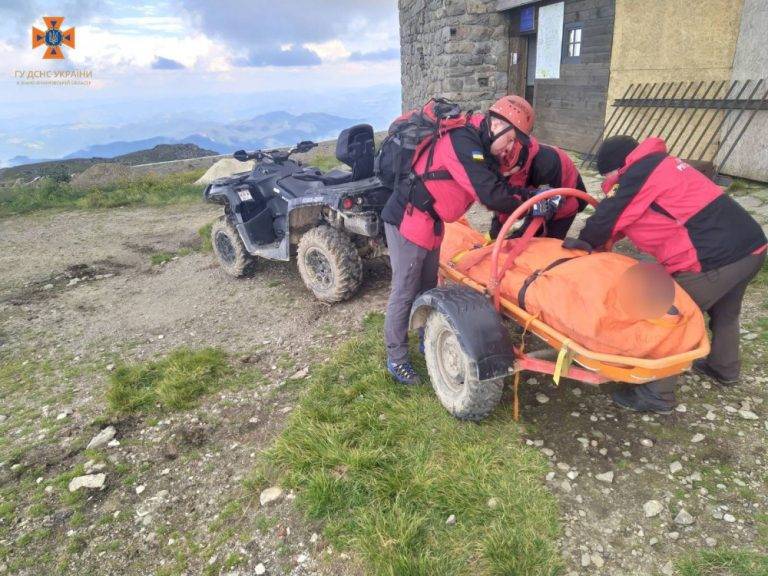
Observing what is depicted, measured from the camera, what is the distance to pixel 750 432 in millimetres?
3135

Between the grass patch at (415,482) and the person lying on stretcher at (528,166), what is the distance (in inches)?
63.3

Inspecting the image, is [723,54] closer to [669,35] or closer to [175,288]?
[669,35]

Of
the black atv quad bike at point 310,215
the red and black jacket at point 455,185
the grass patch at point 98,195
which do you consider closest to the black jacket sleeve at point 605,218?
the red and black jacket at point 455,185

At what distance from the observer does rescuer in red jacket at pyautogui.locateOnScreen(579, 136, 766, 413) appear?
3.06 metres

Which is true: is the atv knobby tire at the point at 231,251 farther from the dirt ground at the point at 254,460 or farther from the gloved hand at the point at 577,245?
the gloved hand at the point at 577,245

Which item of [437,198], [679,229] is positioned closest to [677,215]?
[679,229]

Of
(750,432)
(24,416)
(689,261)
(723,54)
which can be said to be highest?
(723,54)

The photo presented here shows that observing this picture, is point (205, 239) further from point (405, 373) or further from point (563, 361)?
point (563, 361)

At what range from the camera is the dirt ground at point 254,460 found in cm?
263

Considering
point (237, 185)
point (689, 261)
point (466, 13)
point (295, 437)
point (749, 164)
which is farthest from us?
point (466, 13)

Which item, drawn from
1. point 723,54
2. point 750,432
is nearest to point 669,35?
point 723,54

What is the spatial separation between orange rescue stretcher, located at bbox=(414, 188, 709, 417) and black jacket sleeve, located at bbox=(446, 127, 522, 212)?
0.19 meters

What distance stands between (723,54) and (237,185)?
760cm

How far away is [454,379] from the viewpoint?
11.3ft
